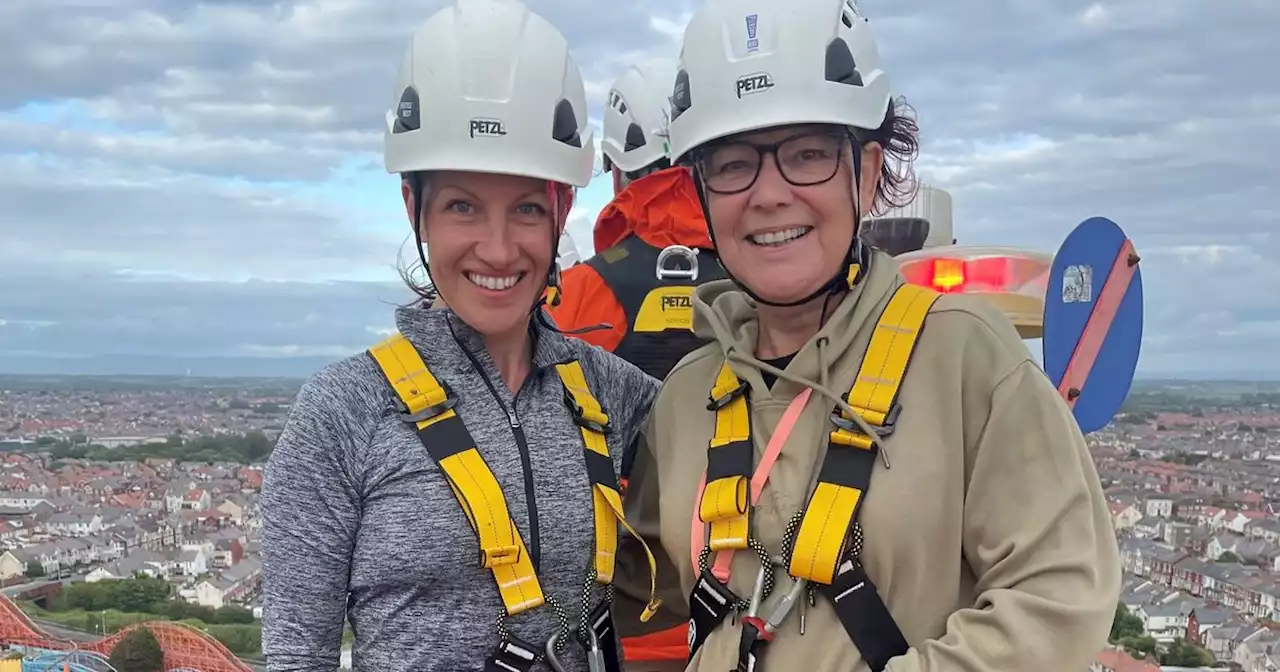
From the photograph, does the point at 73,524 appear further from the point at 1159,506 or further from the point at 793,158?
the point at 793,158

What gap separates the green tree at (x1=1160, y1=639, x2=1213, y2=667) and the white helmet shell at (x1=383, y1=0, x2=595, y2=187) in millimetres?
11637

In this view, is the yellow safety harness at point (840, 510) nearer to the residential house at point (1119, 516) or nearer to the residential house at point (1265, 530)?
the residential house at point (1119, 516)

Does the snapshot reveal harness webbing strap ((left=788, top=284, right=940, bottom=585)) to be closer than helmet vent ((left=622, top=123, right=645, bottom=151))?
Yes

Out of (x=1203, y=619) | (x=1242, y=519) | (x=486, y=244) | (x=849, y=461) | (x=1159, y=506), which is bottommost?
(x=1203, y=619)

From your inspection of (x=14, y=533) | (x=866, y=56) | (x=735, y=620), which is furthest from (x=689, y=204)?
(x=14, y=533)

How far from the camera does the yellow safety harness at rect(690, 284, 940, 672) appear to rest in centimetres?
195

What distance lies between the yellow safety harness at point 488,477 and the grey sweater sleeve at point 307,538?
8.2 inches

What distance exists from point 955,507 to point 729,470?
551 millimetres

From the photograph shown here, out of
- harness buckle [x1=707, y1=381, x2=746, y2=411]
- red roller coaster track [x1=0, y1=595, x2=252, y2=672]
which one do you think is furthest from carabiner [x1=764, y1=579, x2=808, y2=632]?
red roller coaster track [x1=0, y1=595, x2=252, y2=672]

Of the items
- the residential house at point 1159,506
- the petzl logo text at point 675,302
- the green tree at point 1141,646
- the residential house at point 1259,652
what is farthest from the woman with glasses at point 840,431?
the residential house at point 1259,652

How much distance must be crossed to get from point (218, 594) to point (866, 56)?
72.2ft

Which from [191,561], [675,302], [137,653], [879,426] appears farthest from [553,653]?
[191,561]

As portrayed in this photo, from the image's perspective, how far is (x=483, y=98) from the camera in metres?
2.47

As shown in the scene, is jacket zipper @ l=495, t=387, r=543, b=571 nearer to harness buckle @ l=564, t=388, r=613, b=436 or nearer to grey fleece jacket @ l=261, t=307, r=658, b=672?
grey fleece jacket @ l=261, t=307, r=658, b=672
